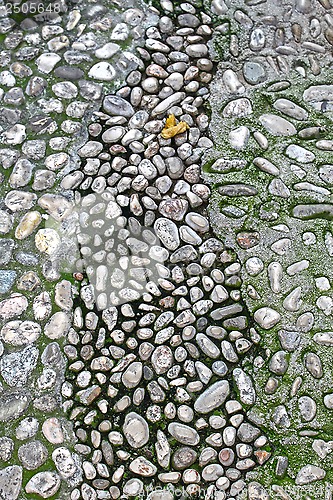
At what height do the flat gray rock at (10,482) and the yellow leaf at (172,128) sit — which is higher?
the yellow leaf at (172,128)

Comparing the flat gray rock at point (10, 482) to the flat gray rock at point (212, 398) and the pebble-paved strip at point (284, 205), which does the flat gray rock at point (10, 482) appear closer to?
the flat gray rock at point (212, 398)

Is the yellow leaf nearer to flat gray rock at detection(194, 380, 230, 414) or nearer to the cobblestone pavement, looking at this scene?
the cobblestone pavement

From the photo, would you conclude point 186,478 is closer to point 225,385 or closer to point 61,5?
point 225,385

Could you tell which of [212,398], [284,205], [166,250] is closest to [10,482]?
[212,398]

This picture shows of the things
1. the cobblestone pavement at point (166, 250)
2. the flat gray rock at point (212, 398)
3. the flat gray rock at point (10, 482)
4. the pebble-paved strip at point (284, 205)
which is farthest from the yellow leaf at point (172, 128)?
the flat gray rock at point (10, 482)

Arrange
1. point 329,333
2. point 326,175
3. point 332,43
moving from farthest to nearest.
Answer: point 332,43
point 326,175
point 329,333

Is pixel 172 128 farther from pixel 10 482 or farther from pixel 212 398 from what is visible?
pixel 10 482

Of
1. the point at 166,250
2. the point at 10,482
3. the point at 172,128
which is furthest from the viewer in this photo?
the point at 172,128

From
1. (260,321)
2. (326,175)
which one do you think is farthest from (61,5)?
(260,321)
